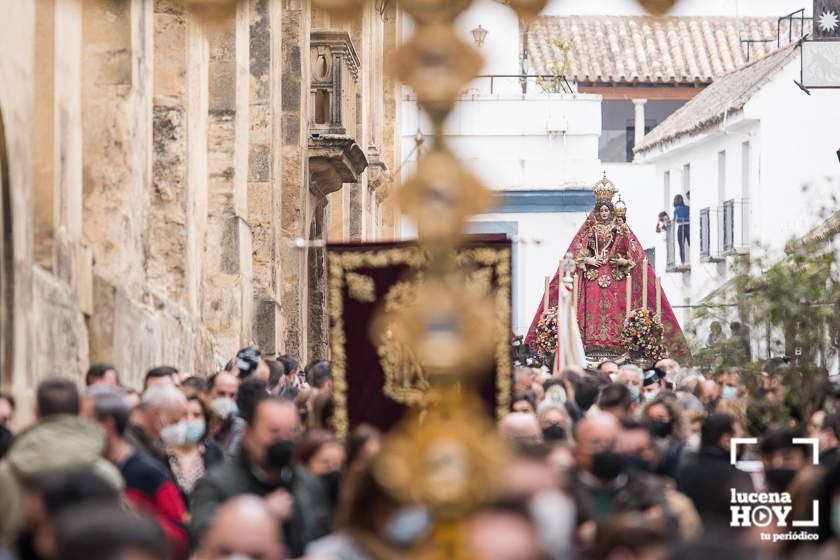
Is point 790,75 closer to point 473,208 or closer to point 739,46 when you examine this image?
point 739,46

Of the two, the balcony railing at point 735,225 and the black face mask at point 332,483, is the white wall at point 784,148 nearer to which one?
the balcony railing at point 735,225

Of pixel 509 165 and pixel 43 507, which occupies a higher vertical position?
pixel 509 165

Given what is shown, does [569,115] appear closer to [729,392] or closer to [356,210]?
[356,210]

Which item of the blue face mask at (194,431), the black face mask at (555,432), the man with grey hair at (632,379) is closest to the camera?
the blue face mask at (194,431)

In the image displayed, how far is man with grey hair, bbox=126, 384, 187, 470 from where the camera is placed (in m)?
8.69

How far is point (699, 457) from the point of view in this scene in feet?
30.1

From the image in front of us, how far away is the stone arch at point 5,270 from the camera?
11188 mm

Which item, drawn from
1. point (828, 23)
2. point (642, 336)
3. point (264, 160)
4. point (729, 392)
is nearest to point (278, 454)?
point (729, 392)

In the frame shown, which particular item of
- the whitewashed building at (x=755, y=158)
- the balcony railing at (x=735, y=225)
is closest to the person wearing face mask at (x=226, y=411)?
the whitewashed building at (x=755, y=158)

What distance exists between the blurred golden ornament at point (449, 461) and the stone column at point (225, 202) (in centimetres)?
1452

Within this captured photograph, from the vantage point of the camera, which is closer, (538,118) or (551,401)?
(551,401)

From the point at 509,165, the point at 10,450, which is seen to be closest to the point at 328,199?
the point at 509,165

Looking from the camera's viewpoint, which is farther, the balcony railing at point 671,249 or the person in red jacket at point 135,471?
the balcony railing at point 671,249

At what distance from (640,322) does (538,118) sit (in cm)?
1559
